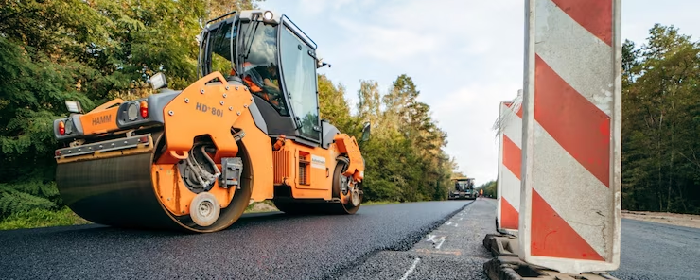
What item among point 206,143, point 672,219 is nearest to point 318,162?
point 206,143

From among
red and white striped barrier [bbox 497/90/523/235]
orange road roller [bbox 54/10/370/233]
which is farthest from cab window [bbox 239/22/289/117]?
red and white striped barrier [bbox 497/90/523/235]

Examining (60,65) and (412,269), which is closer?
(412,269)

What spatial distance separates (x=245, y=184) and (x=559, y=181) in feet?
11.5

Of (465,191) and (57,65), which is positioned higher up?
(57,65)

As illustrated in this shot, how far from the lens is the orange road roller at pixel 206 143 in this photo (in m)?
3.32

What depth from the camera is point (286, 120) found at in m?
5.55

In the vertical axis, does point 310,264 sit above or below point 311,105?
below

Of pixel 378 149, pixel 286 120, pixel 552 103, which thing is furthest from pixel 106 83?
pixel 378 149

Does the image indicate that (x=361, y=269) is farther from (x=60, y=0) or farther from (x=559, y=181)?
(x=60, y=0)

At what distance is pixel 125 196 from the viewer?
10.7 ft

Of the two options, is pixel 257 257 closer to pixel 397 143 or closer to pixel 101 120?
pixel 101 120

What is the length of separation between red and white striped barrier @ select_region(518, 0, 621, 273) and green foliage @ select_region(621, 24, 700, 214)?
79.7 feet

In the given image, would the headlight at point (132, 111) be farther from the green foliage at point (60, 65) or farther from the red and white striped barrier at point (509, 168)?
the red and white striped barrier at point (509, 168)

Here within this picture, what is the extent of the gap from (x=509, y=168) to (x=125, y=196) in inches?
135
